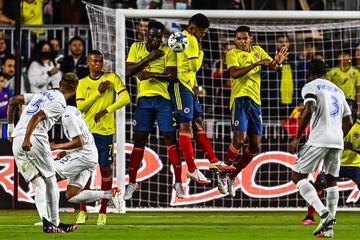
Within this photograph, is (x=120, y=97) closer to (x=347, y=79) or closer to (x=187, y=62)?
(x=187, y=62)

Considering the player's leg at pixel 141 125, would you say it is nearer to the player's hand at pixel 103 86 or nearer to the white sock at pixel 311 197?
the player's hand at pixel 103 86

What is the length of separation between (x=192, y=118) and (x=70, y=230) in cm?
365

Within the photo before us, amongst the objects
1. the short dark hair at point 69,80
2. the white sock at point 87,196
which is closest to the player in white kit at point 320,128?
the short dark hair at point 69,80

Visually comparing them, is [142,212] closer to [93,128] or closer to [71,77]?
[93,128]

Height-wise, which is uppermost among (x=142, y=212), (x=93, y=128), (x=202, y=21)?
(x=202, y=21)

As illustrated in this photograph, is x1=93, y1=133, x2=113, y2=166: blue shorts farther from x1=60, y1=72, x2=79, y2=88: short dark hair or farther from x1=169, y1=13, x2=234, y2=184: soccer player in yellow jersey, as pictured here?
x1=60, y1=72, x2=79, y2=88: short dark hair

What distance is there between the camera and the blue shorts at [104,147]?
1850 centimetres

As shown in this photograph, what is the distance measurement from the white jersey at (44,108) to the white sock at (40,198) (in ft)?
1.99

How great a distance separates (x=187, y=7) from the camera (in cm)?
2477

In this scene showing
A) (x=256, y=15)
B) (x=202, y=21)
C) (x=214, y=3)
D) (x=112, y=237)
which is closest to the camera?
(x=112, y=237)

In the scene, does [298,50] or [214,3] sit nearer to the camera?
[298,50]

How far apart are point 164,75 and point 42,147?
335 cm

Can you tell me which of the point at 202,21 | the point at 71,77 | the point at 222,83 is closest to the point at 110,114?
the point at 202,21

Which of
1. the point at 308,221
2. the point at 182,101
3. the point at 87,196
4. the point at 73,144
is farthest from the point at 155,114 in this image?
the point at 308,221
